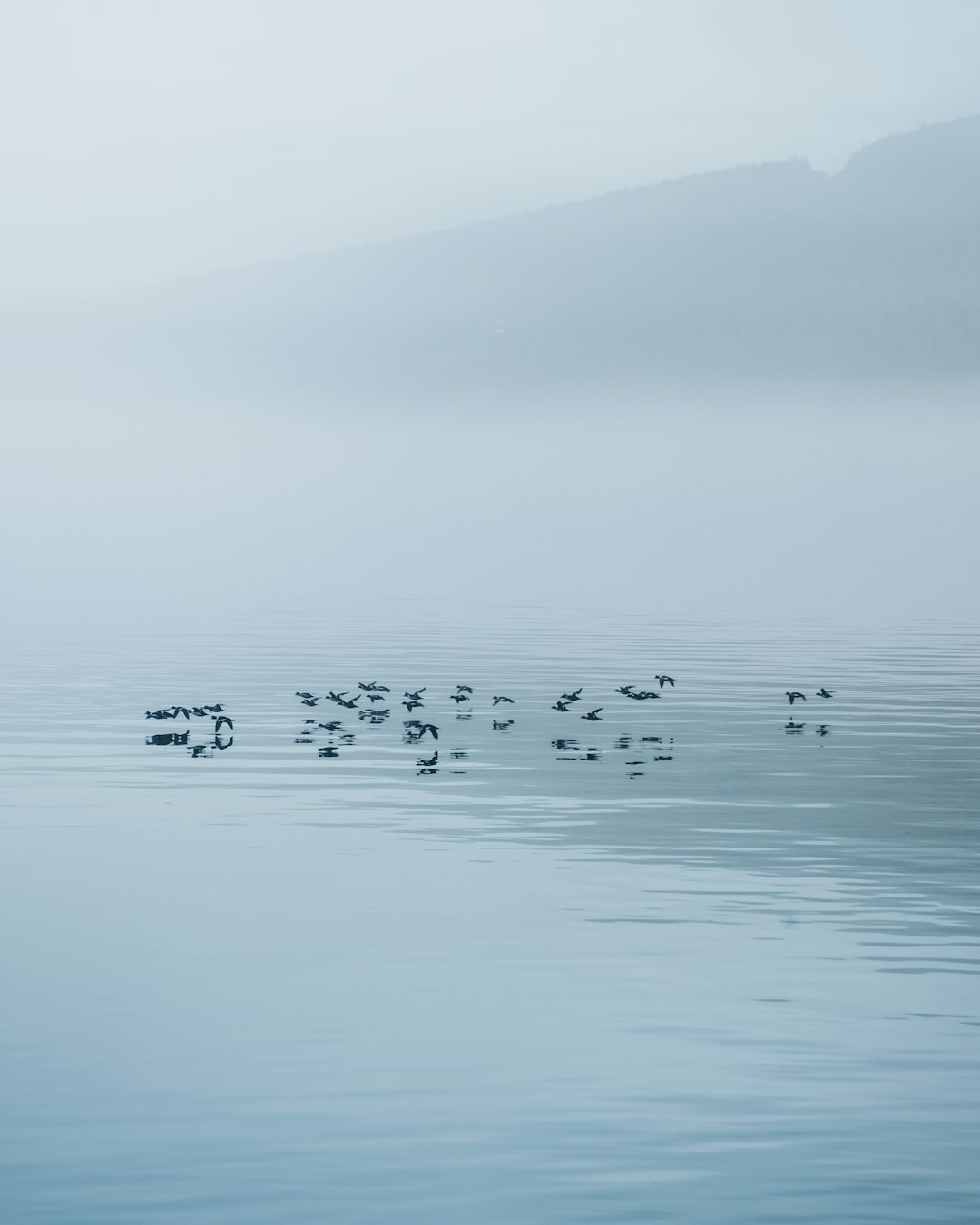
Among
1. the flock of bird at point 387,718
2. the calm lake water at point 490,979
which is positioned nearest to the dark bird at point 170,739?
the flock of bird at point 387,718

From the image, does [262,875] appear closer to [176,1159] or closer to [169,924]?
[169,924]

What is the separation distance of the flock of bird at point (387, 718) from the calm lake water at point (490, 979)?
51cm

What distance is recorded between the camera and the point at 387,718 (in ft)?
199

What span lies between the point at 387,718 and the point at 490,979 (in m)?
34.7

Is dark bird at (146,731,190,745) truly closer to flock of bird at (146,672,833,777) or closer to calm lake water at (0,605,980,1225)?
flock of bird at (146,672,833,777)

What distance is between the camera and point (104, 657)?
295ft

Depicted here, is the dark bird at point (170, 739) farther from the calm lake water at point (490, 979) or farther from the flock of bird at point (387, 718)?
the calm lake water at point (490, 979)

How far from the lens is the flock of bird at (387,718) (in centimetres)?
5234

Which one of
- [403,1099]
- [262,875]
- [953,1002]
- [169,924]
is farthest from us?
[262,875]

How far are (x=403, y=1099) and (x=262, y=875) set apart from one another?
12628 millimetres

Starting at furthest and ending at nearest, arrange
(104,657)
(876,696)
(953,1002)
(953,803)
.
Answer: (104,657) → (876,696) → (953,803) → (953,1002)

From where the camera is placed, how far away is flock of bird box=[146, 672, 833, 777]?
52344 mm

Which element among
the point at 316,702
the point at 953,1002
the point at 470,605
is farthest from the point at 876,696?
the point at 470,605

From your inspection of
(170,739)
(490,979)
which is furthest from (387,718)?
(490,979)
